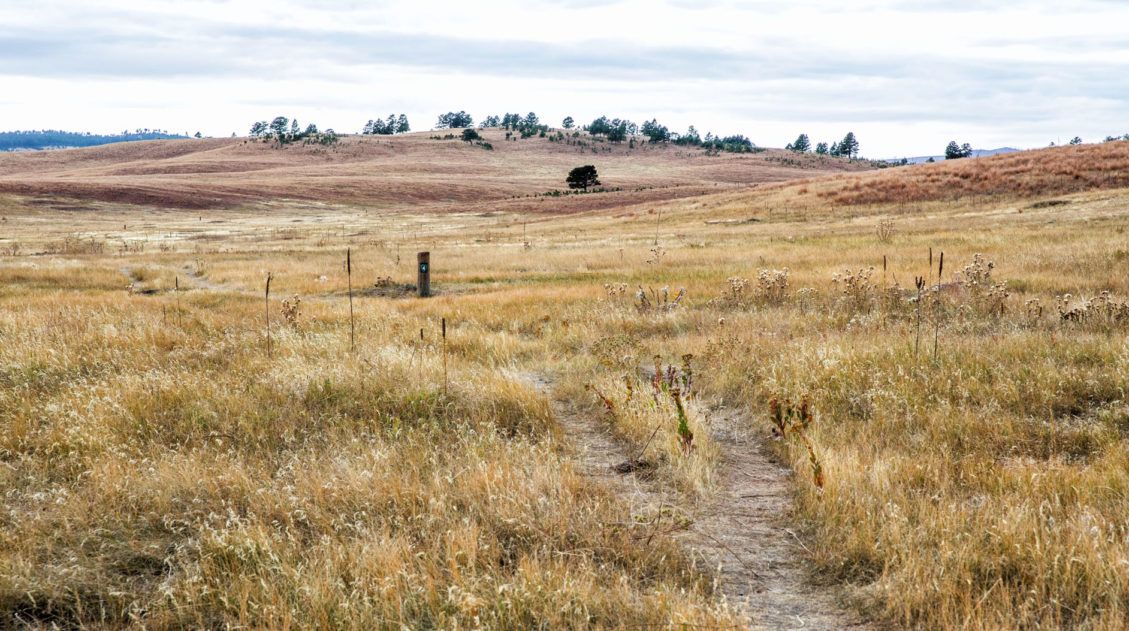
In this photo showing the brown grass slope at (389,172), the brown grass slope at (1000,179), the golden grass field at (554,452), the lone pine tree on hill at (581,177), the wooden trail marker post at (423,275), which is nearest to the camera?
the golden grass field at (554,452)

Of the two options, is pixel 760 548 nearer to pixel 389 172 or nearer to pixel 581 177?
pixel 581 177

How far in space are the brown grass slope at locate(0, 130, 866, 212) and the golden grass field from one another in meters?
52.1

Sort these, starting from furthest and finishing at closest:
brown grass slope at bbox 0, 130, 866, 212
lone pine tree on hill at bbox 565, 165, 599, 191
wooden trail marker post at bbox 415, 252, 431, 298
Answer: lone pine tree on hill at bbox 565, 165, 599, 191, brown grass slope at bbox 0, 130, 866, 212, wooden trail marker post at bbox 415, 252, 431, 298

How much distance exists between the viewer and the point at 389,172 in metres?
106

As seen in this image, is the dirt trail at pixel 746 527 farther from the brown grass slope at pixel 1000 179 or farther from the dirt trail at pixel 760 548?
the brown grass slope at pixel 1000 179

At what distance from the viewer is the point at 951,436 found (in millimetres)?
5336

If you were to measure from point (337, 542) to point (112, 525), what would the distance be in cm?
150

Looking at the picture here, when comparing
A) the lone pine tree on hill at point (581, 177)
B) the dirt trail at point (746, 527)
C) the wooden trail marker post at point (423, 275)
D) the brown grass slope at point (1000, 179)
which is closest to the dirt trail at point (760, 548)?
the dirt trail at point (746, 527)

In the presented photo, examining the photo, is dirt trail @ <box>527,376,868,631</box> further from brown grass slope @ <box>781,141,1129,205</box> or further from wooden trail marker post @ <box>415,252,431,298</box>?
brown grass slope @ <box>781,141,1129,205</box>

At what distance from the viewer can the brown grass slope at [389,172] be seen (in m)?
68.4

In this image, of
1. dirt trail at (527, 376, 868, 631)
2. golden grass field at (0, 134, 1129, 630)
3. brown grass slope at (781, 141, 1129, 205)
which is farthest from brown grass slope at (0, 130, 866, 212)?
dirt trail at (527, 376, 868, 631)

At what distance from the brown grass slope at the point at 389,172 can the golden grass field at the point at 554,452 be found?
52134 millimetres

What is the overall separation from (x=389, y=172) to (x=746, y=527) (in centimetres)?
10723

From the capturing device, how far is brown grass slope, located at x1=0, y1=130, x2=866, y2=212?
224 feet
